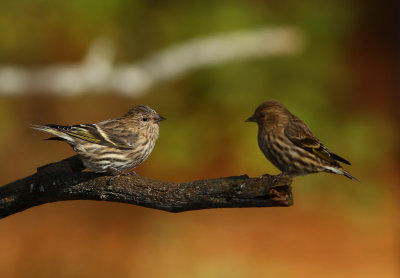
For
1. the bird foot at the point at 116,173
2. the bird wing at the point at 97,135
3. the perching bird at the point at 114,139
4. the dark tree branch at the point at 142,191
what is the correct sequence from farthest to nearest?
1. the bird wing at the point at 97,135
2. the perching bird at the point at 114,139
3. the bird foot at the point at 116,173
4. the dark tree branch at the point at 142,191

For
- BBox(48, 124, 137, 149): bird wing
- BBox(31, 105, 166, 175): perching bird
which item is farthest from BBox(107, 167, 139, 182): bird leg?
BBox(48, 124, 137, 149): bird wing

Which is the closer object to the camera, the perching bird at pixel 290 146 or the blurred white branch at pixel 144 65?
the perching bird at pixel 290 146

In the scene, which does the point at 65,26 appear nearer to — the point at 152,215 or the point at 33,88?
the point at 33,88

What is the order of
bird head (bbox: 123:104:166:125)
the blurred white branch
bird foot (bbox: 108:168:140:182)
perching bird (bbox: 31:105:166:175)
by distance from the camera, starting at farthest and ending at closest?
the blurred white branch → bird head (bbox: 123:104:166:125) → perching bird (bbox: 31:105:166:175) → bird foot (bbox: 108:168:140:182)

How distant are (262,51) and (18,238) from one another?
8.27 meters

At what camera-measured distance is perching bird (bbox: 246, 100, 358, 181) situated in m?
Result: 5.88

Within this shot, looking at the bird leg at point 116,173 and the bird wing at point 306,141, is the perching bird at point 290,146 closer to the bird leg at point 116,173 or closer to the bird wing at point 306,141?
the bird wing at point 306,141

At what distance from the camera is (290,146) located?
6051mm

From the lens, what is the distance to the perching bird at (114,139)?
626 cm

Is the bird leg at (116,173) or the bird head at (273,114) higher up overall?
the bird head at (273,114)

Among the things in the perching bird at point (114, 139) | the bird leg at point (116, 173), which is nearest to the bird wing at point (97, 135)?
the perching bird at point (114, 139)

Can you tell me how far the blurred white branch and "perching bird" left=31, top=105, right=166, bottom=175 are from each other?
305 inches

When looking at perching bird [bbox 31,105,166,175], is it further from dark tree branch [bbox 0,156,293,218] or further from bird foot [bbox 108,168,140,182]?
dark tree branch [bbox 0,156,293,218]

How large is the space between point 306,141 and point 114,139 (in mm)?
2157
